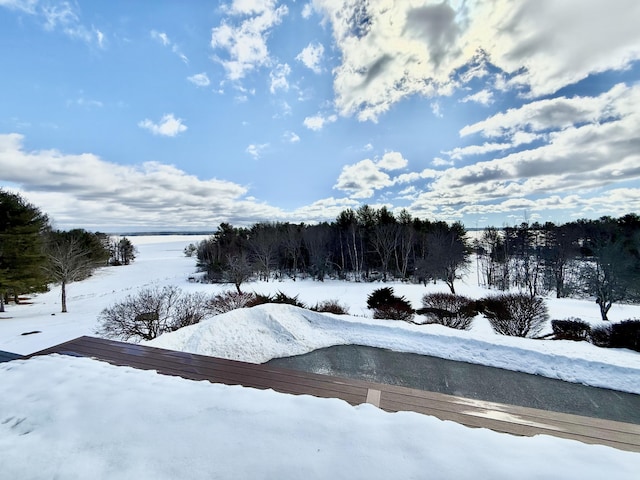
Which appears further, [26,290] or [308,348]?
[26,290]

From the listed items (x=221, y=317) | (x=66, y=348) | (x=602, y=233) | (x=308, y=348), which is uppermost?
(x=602, y=233)

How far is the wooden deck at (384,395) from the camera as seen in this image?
213 centimetres

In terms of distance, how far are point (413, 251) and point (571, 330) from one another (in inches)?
796

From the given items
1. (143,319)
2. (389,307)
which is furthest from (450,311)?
(143,319)

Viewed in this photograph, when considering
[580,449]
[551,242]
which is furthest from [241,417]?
Answer: [551,242]

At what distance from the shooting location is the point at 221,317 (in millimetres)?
7023

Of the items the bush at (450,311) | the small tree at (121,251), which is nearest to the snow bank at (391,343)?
the bush at (450,311)

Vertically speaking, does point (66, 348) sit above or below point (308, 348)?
above

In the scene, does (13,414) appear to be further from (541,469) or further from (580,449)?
(580,449)

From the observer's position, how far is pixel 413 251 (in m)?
27.8

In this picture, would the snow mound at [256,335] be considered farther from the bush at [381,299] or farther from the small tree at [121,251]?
the small tree at [121,251]

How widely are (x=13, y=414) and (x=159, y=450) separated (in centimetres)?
148

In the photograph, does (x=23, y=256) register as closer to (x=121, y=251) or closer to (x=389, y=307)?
(x=389, y=307)

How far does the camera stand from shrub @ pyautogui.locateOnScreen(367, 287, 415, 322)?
33.2ft
